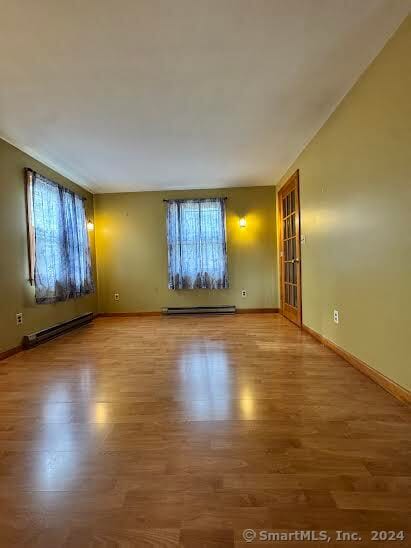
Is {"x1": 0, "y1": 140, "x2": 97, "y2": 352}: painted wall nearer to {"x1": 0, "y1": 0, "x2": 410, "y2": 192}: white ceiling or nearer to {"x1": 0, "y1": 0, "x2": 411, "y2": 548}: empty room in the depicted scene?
{"x1": 0, "y1": 0, "x2": 411, "y2": 548}: empty room

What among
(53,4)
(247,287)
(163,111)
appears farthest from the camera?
(247,287)

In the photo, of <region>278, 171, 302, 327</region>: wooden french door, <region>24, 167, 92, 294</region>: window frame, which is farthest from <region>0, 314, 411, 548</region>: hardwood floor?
<region>278, 171, 302, 327</region>: wooden french door

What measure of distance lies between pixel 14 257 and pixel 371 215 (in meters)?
3.74

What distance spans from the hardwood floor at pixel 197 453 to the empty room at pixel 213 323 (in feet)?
0.04

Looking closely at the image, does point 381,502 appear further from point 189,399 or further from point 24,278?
point 24,278

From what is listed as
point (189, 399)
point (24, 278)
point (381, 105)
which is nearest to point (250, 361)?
point (189, 399)

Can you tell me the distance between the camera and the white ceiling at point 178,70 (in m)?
1.77

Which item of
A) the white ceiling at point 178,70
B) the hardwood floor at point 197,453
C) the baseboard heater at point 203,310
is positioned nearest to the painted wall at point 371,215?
the white ceiling at point 178,70

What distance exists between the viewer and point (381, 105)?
7.00 ft

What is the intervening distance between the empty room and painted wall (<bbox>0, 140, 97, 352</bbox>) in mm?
24

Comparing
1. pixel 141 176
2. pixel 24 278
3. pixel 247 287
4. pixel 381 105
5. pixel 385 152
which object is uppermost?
pixel 141 176

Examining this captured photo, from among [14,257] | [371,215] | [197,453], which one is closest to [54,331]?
[14,257]

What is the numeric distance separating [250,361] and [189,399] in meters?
0.97

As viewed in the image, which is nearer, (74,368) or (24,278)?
(74,368)
